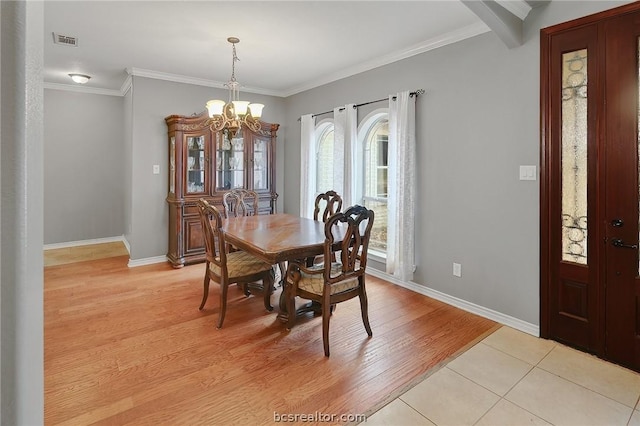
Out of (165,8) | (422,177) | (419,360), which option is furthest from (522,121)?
(165,8)

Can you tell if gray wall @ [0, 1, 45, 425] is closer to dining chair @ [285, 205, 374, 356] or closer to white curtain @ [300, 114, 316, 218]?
dining chair @ [285, 205, 374, 356]

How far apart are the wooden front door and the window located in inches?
79.5

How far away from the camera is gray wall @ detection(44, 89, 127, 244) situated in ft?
17.9

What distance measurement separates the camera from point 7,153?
1.09 feet

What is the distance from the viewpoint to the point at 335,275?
2.62m

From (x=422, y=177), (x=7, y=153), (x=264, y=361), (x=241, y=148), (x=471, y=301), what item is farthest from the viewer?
(x=241, y=148)

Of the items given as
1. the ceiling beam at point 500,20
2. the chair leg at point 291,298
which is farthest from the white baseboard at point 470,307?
the ceiling beam at point 500,20

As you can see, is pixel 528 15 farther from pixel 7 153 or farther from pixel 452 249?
pixel 7 153

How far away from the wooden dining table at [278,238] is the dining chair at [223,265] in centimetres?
13

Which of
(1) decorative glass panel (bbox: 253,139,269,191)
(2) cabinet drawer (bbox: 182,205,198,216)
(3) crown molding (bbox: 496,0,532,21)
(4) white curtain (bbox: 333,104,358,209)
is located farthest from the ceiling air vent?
(3) crown molding (bbox: 496,0,532,21)

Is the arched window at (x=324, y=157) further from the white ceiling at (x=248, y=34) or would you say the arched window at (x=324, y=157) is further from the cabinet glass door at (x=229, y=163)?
the cabinet glass door at (x=229, y=163)

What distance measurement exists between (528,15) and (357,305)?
113 inches

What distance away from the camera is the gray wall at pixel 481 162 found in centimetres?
281

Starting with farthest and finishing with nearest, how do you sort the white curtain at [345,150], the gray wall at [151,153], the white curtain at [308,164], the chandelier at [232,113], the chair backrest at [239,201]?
the white curtain at [308,164]
the gray wall at [151,153]
the white curtain at [345,150]
the chair backrest at [239,201]
the chandelier at [232,113]
